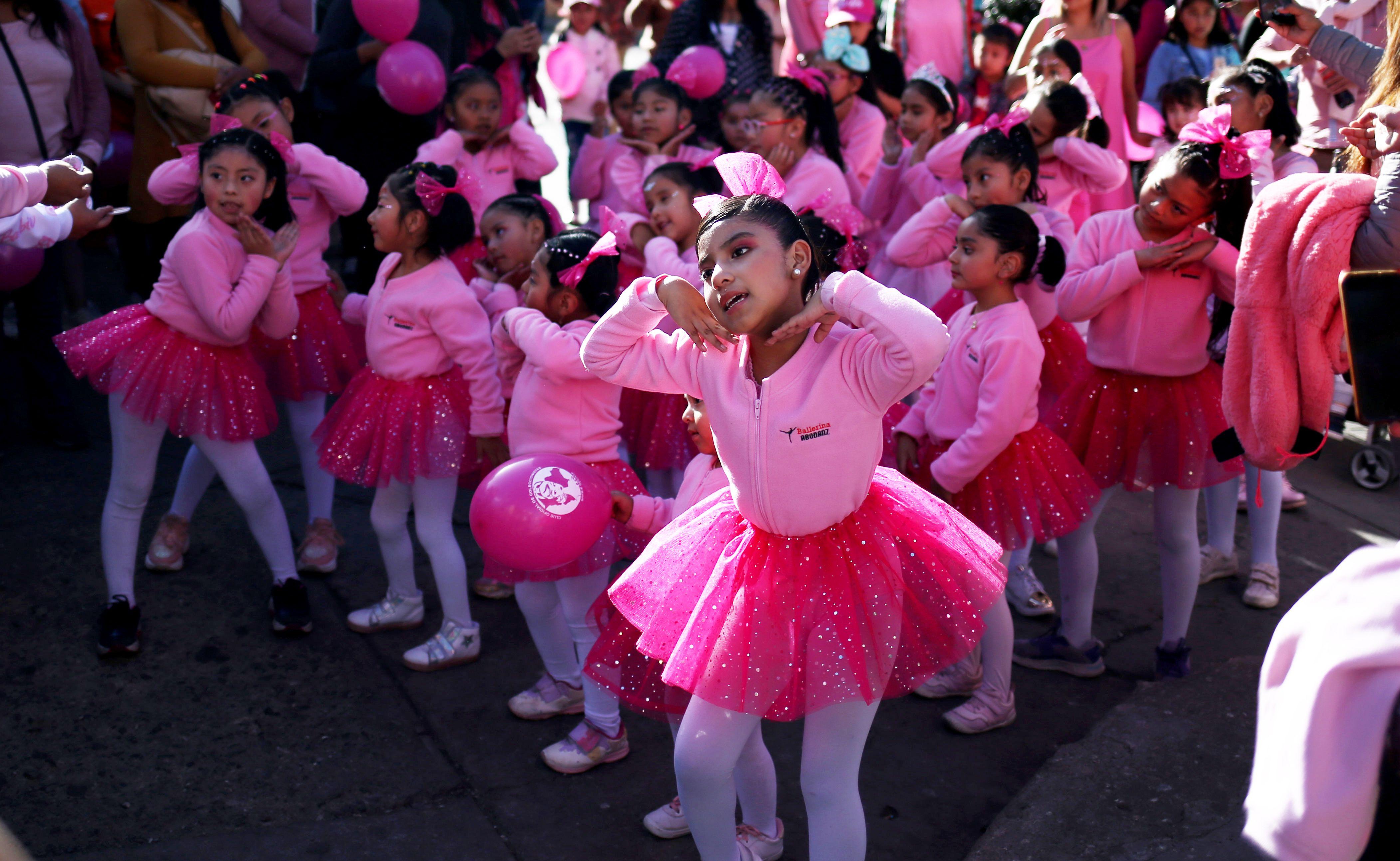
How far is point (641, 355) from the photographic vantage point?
112 inches

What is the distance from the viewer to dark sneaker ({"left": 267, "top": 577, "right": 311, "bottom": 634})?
4.25 meters

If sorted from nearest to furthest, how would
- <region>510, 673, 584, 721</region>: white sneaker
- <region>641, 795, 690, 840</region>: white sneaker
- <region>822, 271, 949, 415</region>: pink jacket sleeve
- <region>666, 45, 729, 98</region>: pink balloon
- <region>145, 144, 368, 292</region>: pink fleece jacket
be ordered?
<region>822, 271, 949, 415</region>: pink jacket sleeve
<region>641, 795, 690, 840</region>: white sneaker
<region>510, 673, 584, 721</region>: white sneaker
<region>145, 144, 368, 292</region>: pink fleece jacket
<region>666, 45, 729, 98</region>: pink balloon

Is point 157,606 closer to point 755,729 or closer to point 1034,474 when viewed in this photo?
point 755,729

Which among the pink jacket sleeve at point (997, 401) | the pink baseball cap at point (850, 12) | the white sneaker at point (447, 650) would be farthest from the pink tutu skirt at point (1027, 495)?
the pink baseball cap at point (850, 12)

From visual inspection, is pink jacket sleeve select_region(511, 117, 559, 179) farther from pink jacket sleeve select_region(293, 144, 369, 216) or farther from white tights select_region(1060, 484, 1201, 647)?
white tights select_region(1060, 484, 1201, 647)

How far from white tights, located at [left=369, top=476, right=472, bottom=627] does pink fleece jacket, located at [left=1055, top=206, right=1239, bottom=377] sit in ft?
7.40

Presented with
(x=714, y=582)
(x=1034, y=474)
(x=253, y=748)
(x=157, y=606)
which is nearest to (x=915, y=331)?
(x=714, y=582)

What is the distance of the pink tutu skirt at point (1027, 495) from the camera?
374 centimetres

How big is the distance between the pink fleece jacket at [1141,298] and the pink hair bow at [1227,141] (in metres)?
0.23

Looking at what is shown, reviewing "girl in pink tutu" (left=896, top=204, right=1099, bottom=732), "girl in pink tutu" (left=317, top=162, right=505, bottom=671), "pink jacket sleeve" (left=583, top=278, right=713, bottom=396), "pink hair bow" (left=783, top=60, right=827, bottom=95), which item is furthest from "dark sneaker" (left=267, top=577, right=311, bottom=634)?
A: "pink hair bow" (left=783, top=60, right=827, bottom=95)

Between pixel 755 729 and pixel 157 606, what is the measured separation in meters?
2.61

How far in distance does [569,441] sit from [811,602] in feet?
4.28

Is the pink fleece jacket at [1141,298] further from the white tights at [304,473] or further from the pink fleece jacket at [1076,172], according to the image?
the white tights at [304,473]

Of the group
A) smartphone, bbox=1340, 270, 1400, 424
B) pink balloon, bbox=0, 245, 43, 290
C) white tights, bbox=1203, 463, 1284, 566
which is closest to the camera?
smartphone, bbox=1340, 270, 1400, 424
